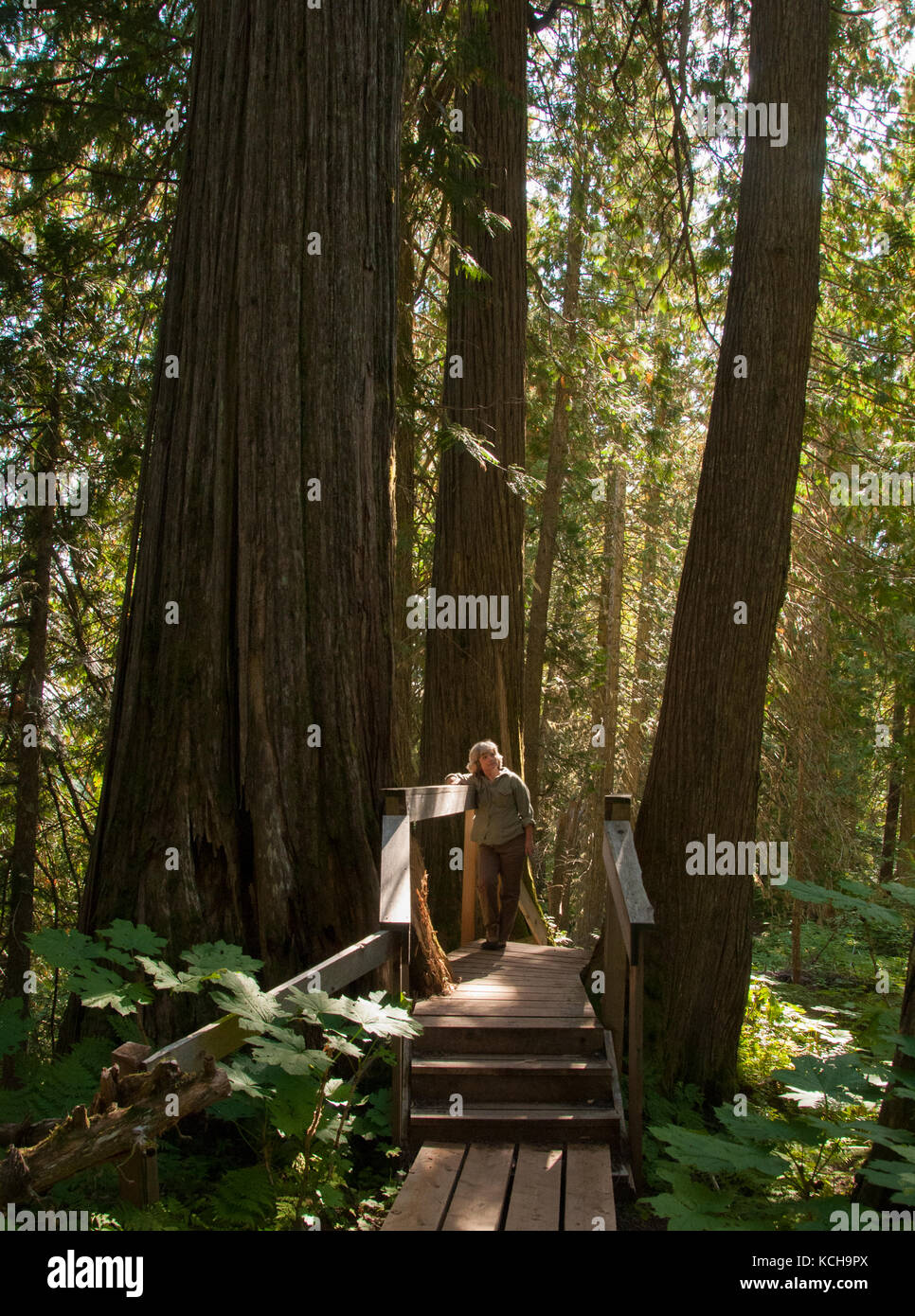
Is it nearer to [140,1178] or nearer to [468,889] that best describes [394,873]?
[140,1178]

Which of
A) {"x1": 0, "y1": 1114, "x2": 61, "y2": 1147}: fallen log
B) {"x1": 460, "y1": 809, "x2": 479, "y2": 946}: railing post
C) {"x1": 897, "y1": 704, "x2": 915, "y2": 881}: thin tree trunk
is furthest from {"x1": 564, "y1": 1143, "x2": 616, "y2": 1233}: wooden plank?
{"x1": 897, "y1": 704, "x2": 915, "y2": 881}: thin tree trunk

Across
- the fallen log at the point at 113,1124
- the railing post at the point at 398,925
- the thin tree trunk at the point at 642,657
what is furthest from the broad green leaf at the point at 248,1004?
the thin tree trunk at the point at 642,657

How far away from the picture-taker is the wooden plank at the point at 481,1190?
365 cm

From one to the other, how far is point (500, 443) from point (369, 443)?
3963mm

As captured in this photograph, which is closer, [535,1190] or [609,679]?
[535,1190]

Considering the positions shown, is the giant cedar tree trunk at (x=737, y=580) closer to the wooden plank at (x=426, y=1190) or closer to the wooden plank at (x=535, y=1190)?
the wooden plank at (x=535, y=1190)

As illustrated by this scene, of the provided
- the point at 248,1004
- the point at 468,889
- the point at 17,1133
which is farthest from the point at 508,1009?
the point at 17,1133

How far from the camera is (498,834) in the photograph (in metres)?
7.21

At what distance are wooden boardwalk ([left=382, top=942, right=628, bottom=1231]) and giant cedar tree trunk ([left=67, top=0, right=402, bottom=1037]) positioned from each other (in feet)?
2.68

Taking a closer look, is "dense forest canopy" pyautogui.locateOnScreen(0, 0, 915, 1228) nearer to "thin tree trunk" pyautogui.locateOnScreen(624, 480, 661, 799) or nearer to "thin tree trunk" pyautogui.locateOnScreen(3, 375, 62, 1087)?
"thin tree trunk" pyautogui.locateOnScreen(3, 375, 62, 1087)

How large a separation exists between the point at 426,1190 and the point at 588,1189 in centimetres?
65

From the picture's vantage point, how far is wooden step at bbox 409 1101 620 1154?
15.2ft
